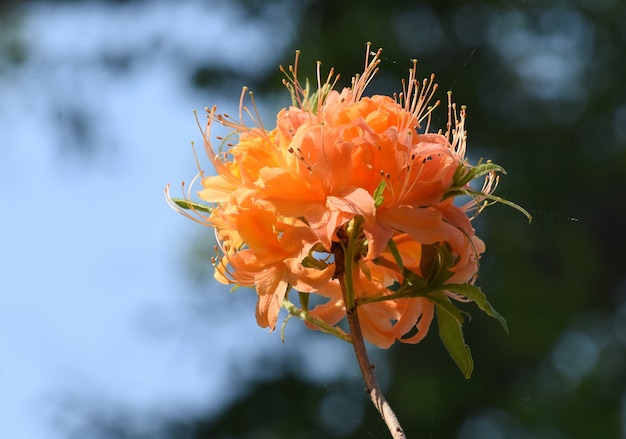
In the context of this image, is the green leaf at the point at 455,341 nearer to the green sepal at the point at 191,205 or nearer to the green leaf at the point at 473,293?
the green leaf at the point at 473,293

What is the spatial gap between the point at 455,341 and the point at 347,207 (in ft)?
0.72

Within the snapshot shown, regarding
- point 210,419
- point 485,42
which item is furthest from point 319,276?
point 210,419

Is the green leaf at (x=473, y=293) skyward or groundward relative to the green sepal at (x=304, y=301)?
skyward

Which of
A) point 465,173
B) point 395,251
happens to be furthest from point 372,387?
point 465,173

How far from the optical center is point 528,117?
6.35 metres

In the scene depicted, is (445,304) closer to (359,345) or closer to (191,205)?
(359,345)

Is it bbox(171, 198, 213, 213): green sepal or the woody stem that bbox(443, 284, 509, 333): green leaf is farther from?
bbox(171, 198, 213, 213): green sepal

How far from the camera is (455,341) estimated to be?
1.18 m

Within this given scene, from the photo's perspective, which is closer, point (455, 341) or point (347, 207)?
point (347, 207)

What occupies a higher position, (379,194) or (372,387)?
(379,194)

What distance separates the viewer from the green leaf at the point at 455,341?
45.9 inches

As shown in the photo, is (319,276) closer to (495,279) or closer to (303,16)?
(495,279)

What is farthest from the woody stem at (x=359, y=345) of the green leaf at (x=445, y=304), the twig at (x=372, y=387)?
the green leaf at (x=445, y=304)

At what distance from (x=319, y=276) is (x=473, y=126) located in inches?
202
